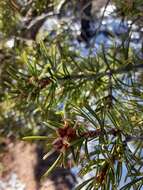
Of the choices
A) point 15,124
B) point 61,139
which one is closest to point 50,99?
point 61,139

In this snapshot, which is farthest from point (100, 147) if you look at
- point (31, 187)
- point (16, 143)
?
point (16, 143)

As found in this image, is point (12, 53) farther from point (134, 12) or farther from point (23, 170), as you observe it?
point (23, 170)

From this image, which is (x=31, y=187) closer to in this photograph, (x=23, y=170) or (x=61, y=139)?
(x=23, y=170)

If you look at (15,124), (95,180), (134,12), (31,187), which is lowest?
(31,187)

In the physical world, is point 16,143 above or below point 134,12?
below

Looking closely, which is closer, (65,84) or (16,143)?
(65,84)

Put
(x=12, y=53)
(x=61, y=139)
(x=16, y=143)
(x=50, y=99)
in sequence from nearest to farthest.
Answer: (x=61, y=139), (x=50, y=99), (x=12, y=53), (x=16, y=143)

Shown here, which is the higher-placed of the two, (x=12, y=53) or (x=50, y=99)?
(x=12, y=53)

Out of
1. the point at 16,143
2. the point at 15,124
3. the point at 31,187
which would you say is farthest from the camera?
the point at 16,143

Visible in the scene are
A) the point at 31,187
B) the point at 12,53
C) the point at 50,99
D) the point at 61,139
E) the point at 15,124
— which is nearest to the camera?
the point at 61,139
